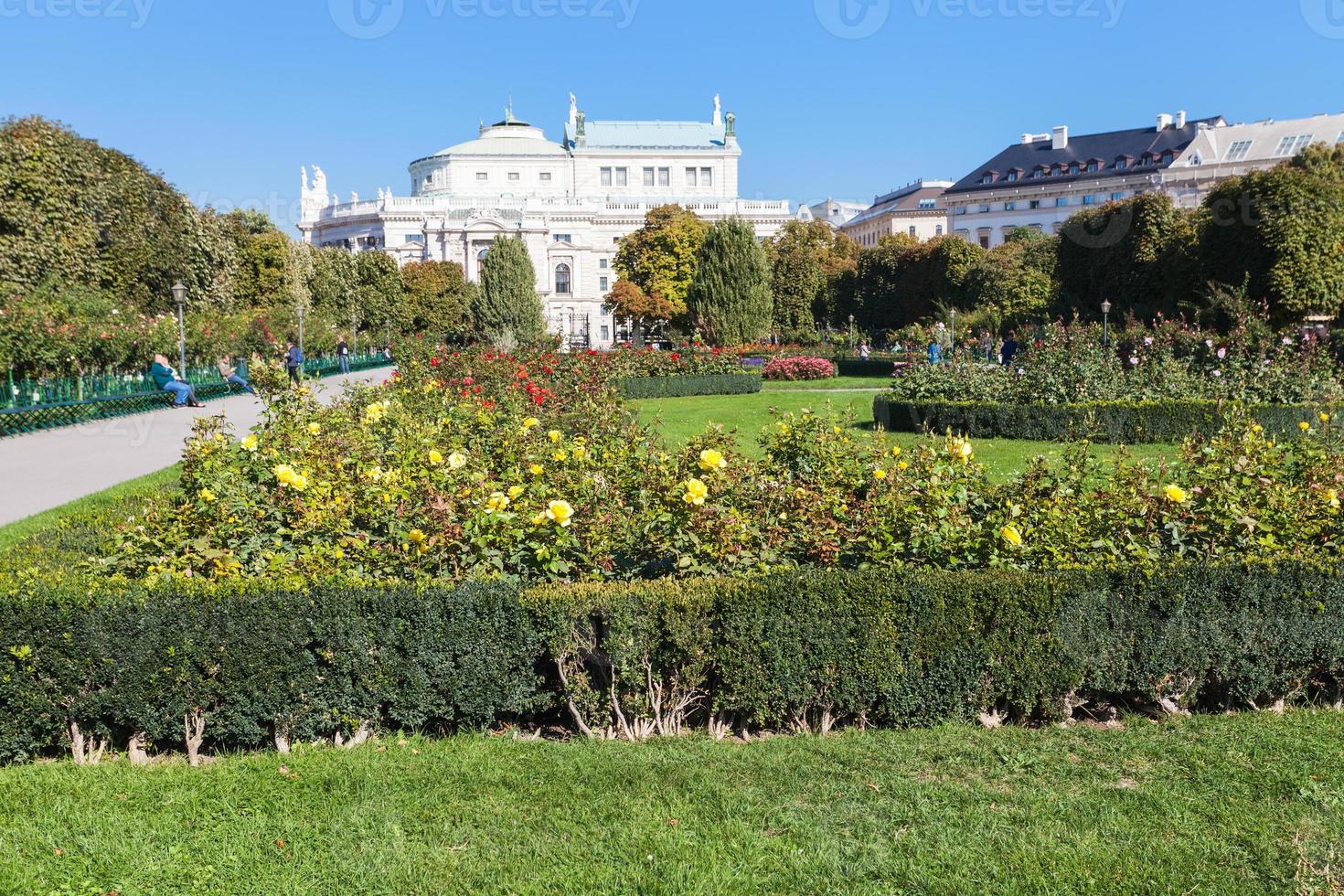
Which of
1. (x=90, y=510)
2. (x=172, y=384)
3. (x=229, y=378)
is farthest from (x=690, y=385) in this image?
(x=90, y=510)

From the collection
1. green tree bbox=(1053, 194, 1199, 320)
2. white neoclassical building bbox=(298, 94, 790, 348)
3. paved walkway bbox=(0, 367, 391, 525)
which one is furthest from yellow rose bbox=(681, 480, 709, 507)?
white neoclassical building bbox=(298, 94, 790, 348)

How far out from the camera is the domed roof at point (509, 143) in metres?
80.8

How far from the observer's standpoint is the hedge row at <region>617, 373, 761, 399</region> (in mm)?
23203

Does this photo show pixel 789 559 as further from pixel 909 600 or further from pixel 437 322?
pixel 437 322

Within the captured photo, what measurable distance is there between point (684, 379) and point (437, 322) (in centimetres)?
3098

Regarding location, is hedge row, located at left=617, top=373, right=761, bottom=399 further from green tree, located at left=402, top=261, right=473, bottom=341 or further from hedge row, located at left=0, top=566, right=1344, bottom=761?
green tree, located at left=402, top=261, right=473, bottom=341

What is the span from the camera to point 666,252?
188 ft

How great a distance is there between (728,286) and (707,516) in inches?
1061

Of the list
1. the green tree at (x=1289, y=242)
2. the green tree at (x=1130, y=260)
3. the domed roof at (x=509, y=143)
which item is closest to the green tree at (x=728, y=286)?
the green tree at (x=1130, y=260)

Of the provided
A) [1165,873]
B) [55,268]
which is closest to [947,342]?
[55,268]

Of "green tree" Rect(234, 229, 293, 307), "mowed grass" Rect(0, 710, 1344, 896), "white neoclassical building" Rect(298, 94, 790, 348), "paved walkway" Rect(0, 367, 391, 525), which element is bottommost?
"mowed grass" Rect(0, 710, 1344, 896)

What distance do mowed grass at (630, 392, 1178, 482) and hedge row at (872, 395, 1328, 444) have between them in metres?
0.26

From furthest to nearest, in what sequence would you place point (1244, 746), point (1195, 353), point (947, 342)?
point (947, 342)
point (1195, 353)
point (1244, 746)

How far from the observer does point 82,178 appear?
24.0 metres
